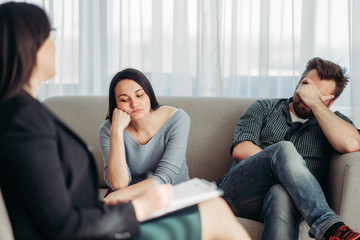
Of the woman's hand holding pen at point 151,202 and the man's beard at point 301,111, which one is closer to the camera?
the woman's hand holding pen at point 151,202

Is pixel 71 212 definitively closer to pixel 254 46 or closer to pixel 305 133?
pixel 305 133

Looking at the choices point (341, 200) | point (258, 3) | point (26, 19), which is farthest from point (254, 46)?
point (26, 19)

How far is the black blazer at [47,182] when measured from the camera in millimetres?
731

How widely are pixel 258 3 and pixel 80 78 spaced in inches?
57.1

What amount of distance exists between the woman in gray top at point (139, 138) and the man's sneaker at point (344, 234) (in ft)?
2.18

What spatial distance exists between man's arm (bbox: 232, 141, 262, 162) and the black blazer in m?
1.04

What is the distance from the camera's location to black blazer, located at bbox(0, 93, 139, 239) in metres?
0.73

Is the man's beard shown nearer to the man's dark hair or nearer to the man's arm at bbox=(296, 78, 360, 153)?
the man's arm at bbox=(296, 78, 360, 153)

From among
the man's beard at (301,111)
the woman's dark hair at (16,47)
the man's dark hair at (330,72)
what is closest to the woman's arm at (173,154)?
the man's beard at (301,111)

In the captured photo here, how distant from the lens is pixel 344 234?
1272mm

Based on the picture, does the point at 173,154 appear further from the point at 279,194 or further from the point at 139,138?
the point at 279,194

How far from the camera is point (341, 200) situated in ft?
4.94

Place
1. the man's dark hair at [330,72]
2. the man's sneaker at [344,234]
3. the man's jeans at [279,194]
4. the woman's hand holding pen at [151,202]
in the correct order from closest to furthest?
1. the woman's hand holding pen at [151,202]
2. the man's sneaker at [344,234]
3. the man's jeans at [279,194]
4. the man's dark hair at [330,72]

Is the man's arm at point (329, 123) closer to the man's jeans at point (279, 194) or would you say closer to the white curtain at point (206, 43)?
the man's jeans at point (279, 194)
